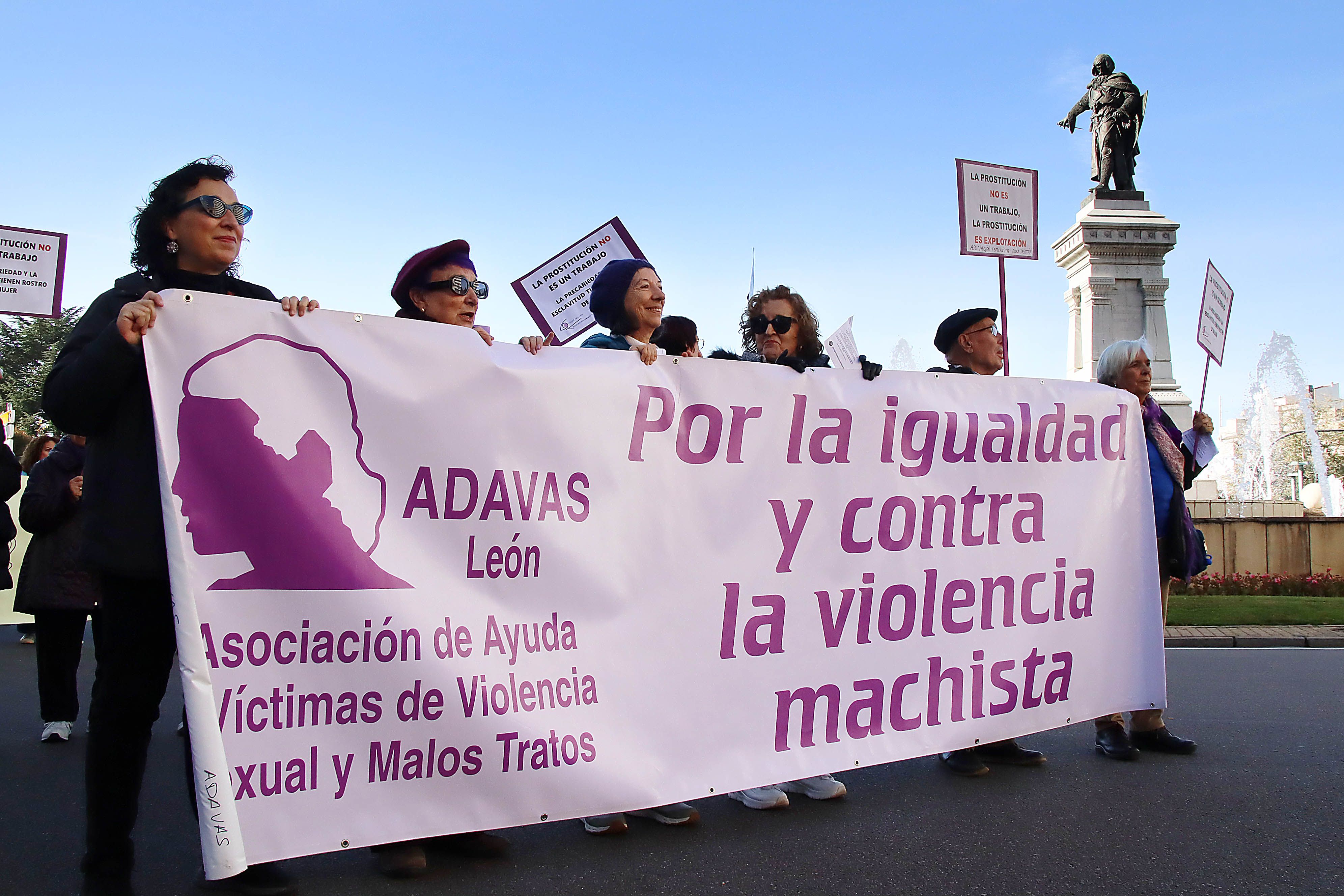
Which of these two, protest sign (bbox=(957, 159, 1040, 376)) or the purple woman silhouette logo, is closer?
the purple woman silhouette logo

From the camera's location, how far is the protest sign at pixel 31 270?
8.83 m

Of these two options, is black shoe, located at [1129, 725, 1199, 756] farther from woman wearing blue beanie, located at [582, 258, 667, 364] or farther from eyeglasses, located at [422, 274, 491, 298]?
eyeglasses, located at [422, 274, 491, 298]

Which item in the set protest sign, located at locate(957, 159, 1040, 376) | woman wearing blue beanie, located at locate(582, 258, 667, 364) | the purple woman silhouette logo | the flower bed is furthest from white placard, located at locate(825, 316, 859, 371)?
the purple woman silhouette logo

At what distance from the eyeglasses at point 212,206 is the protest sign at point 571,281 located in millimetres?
5274

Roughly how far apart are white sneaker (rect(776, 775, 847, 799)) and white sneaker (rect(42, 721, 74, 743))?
145 inches

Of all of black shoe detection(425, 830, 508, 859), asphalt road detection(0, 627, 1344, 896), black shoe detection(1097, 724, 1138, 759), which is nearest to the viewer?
asphalt road detection(0, 627, 1344, 896)

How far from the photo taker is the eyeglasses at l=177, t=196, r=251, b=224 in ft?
9.59

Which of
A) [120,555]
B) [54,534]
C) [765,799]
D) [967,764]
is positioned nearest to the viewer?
[120,555]

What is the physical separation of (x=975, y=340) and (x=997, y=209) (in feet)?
12.7

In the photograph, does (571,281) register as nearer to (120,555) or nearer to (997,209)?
(997,209)

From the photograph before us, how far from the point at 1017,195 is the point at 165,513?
23.7ft

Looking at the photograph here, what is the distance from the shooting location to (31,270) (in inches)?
352

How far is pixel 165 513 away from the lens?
2.63 m

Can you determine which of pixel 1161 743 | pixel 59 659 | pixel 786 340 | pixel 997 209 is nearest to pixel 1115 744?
pixel 1161 743
